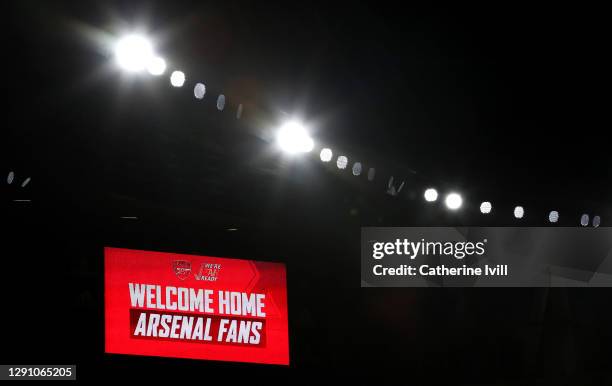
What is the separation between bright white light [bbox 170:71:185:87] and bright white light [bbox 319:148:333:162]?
47.0 inches

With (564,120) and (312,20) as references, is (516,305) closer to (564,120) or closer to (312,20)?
(564,120)

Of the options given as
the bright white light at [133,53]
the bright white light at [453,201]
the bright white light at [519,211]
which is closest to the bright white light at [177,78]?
the bright white light at [133,53]

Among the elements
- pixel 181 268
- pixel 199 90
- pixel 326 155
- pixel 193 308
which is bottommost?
pixel 193 308

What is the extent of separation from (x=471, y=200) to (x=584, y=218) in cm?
111

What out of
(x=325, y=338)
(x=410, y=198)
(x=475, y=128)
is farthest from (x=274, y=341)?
(x=475, y=128)

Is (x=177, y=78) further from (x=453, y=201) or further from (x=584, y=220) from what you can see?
(x=584, y=220)

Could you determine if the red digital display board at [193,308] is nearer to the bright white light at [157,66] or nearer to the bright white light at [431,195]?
the bright white light at [431,195]

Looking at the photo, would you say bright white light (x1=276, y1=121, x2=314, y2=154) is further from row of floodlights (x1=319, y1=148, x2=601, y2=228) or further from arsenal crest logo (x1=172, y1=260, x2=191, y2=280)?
arsenal crest logo (x1=172, y1=260, x2=191, y2=280)

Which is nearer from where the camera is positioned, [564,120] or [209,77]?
[209,77]

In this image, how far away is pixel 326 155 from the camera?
4.50 m

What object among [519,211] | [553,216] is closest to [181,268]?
[519,211]

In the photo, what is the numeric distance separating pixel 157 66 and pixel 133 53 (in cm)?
18

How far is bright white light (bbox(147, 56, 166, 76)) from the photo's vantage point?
3458mm

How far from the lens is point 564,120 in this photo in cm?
499
